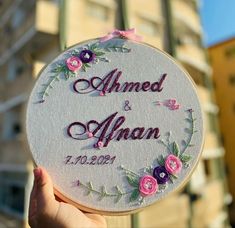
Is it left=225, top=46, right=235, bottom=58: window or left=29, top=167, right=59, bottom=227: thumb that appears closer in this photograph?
left=29, top=167, right=59, bottom=227: thumb

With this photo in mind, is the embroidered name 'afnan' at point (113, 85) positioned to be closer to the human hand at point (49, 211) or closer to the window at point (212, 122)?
the human hand at point (49, 211)

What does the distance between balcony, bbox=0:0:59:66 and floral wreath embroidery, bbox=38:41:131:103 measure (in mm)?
6046

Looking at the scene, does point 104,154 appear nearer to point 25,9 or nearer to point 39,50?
point 39,50

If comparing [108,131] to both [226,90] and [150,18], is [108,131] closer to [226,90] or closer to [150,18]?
[150,18]

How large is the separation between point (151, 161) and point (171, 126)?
14 centimetres

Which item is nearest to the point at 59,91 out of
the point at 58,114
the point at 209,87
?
the point at 58,114

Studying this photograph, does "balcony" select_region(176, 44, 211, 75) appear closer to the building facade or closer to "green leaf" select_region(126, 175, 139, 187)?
the building facade

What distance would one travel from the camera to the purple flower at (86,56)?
44.6 inches

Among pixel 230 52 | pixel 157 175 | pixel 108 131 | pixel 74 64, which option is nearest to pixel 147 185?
pixel 157 175

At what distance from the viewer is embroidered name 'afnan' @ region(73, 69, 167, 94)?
1082 mm

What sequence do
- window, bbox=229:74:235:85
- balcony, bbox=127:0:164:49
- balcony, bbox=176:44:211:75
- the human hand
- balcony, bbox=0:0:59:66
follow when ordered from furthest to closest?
window, bbox=229:74:235:85 → balcony, bbox=176:44:211:75 → balcony, bbox=127:0:164:49 → balcony, bbox=0:0:59:66 → the human hand

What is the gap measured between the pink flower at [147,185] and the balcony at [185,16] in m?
9.82

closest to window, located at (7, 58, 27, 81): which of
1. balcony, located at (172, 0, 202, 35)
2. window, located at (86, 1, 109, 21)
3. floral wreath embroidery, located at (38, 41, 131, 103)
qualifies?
window, located at (86, 1, 109, 21)

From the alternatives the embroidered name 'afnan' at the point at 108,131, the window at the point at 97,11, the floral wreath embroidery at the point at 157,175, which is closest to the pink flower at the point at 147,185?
the floral wreath embroidery at the point at 157,175
